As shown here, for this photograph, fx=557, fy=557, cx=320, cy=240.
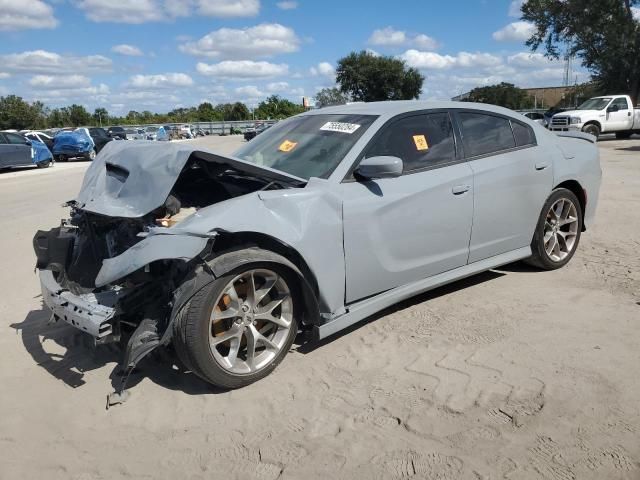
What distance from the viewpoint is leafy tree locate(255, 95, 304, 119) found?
8160 centimetres

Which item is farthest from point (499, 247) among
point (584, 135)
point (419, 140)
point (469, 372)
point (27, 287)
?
point (27, 287)

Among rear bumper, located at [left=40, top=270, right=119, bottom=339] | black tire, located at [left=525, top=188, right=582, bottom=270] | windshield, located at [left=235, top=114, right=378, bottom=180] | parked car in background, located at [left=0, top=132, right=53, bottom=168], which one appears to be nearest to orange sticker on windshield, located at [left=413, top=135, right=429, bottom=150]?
windshield, located at [left=235, top=114, right=378, bottom=180]

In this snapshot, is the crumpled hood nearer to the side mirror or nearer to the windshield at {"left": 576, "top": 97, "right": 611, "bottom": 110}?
the side mirror

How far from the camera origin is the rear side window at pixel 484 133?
4.54 metres

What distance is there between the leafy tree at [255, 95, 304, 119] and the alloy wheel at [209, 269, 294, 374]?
78.3 m

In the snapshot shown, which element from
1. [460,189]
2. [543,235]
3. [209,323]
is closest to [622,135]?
[543,235]

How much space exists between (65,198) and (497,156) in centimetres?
996

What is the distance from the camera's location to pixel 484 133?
469cm

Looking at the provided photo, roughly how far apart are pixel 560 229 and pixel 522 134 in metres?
1.07

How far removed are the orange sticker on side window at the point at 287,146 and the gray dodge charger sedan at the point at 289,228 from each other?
0.06ft

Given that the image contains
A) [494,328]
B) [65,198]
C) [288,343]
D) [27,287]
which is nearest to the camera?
[288,343]

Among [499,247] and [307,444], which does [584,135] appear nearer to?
[499,247]

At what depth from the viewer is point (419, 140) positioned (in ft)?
13.9

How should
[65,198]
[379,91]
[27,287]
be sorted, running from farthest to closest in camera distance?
[379,91] < [65,198] < [27,287]
